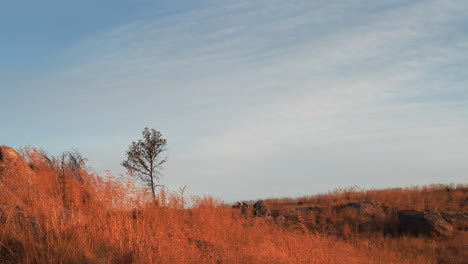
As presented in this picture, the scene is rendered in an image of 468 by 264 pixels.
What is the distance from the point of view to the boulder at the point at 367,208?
60.6 feet

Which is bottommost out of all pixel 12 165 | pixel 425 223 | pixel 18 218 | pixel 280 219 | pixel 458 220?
pixel 458 220

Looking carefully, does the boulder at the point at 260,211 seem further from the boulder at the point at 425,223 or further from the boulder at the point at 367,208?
the boulder at the point at 425,223

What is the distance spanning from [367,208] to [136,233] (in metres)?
12.9

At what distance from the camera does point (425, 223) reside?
53.1 feet

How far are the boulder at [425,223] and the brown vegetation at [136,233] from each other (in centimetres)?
45

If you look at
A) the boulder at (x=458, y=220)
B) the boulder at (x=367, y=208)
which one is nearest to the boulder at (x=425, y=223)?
the boulder at (x=458, y=220)

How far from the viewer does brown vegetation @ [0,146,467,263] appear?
24.8 feet

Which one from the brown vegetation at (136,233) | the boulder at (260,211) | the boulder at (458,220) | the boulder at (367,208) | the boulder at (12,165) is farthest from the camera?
the boulder at (260,211)

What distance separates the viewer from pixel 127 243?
8.29 m

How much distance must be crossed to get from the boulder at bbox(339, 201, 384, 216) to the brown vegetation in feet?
0.81

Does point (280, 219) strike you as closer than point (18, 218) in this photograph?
No

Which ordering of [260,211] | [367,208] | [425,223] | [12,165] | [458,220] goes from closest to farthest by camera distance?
[12,165]
[425,223]
[458,220]
[367,208]
[260,211]

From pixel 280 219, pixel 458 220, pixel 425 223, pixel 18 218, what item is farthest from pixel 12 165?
pixel 458 220

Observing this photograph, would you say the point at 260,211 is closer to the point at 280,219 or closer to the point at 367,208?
the point at 280,219
